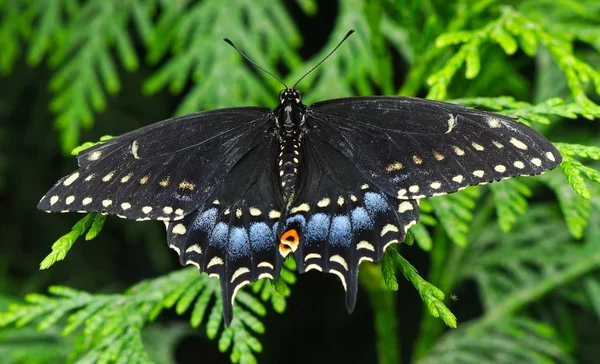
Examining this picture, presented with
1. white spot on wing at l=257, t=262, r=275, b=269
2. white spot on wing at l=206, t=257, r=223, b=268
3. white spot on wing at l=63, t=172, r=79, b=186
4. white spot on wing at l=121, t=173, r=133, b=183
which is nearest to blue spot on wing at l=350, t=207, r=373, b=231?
white spot on wing at l=257, t=262, r=275, b=269

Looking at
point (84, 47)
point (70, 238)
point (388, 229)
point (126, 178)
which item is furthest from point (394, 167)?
point (84, 47)

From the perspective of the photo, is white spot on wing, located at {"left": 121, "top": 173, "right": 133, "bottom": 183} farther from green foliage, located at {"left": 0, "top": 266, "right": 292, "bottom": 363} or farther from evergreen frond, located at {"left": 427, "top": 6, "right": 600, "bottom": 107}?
evergreen frond, located at {"left": 427, "top": 6, "right": 600, "bottom": 107}

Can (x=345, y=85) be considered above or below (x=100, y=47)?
below

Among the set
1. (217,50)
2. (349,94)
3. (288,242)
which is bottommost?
(288,242)

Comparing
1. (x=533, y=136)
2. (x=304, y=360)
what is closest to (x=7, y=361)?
(x=304, y=360)

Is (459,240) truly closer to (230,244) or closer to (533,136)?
(533,136)

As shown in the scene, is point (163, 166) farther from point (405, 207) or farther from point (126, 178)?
point (405, 207)
